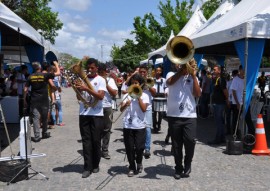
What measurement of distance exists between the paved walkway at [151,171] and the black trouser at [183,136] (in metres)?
0.35

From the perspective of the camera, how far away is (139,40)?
44562 mm

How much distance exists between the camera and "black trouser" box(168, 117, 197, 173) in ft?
18.1

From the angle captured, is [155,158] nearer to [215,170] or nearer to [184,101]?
[215,170]

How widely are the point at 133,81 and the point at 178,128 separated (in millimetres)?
1020

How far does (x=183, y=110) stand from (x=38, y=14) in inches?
1025

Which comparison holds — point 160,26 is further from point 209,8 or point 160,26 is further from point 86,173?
point 86,173

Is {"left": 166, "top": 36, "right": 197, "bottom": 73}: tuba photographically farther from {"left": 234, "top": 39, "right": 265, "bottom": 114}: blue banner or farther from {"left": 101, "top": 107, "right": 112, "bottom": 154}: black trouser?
{"left": 234, "top": 39, "right": 265, "bottom": 114}: blue banner

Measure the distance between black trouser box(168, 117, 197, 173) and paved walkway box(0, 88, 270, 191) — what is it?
35cm

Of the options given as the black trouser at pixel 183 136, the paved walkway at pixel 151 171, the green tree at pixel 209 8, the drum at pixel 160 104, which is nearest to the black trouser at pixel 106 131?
the paved walkway at pixel 151 171

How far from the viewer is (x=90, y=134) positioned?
5.81 m

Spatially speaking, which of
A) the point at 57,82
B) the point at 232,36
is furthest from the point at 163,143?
the point at 57,82

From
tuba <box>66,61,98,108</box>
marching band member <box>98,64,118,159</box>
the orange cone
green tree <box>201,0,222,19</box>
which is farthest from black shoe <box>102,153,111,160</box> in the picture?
green tree <box>201,0,222,19</box>

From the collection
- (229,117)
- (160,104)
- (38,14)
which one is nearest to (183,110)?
(160,104)

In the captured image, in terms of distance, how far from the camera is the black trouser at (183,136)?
553cm
